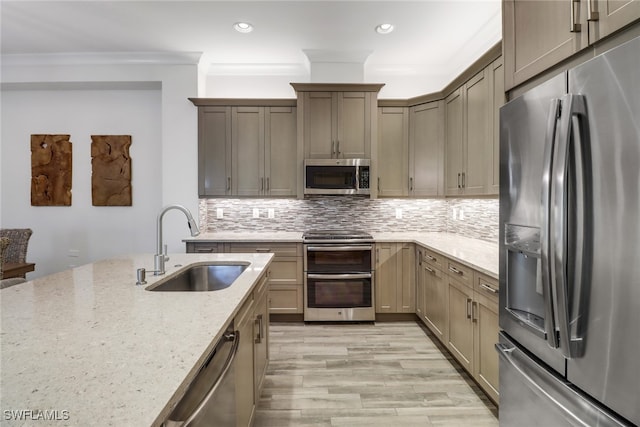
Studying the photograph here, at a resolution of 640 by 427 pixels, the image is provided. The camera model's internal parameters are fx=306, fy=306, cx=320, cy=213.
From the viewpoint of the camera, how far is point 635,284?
2.84 feet

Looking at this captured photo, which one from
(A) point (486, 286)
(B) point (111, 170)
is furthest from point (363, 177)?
(B) point (111, 170)

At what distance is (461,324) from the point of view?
93.5 inches

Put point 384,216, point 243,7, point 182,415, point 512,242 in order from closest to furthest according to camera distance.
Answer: point 182,415 → point 512,242 → point 243,7 → point 384,216

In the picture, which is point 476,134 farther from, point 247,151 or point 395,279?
point 247,151

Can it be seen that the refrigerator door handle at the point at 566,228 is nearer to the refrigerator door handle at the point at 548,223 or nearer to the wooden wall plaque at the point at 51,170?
the refrigerator door handle at the point at 548,223

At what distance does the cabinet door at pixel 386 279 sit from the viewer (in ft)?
11.3

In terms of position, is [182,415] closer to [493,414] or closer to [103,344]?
[103,344]

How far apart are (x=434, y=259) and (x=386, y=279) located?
2.30ft

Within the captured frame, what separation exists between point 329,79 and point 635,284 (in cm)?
348

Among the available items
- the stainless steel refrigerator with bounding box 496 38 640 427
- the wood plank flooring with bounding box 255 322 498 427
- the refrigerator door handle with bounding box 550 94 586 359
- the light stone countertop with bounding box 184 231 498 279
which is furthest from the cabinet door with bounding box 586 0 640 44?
the wood plank flooring with bounding box 255 322 498 427

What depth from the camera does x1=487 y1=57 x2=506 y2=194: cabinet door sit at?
236 centimetres

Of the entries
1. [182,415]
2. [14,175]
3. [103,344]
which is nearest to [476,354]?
[182,415]

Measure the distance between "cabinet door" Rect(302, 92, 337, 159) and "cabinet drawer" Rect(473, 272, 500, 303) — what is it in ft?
7.01

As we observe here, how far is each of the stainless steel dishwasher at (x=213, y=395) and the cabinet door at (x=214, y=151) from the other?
2.76 metres
